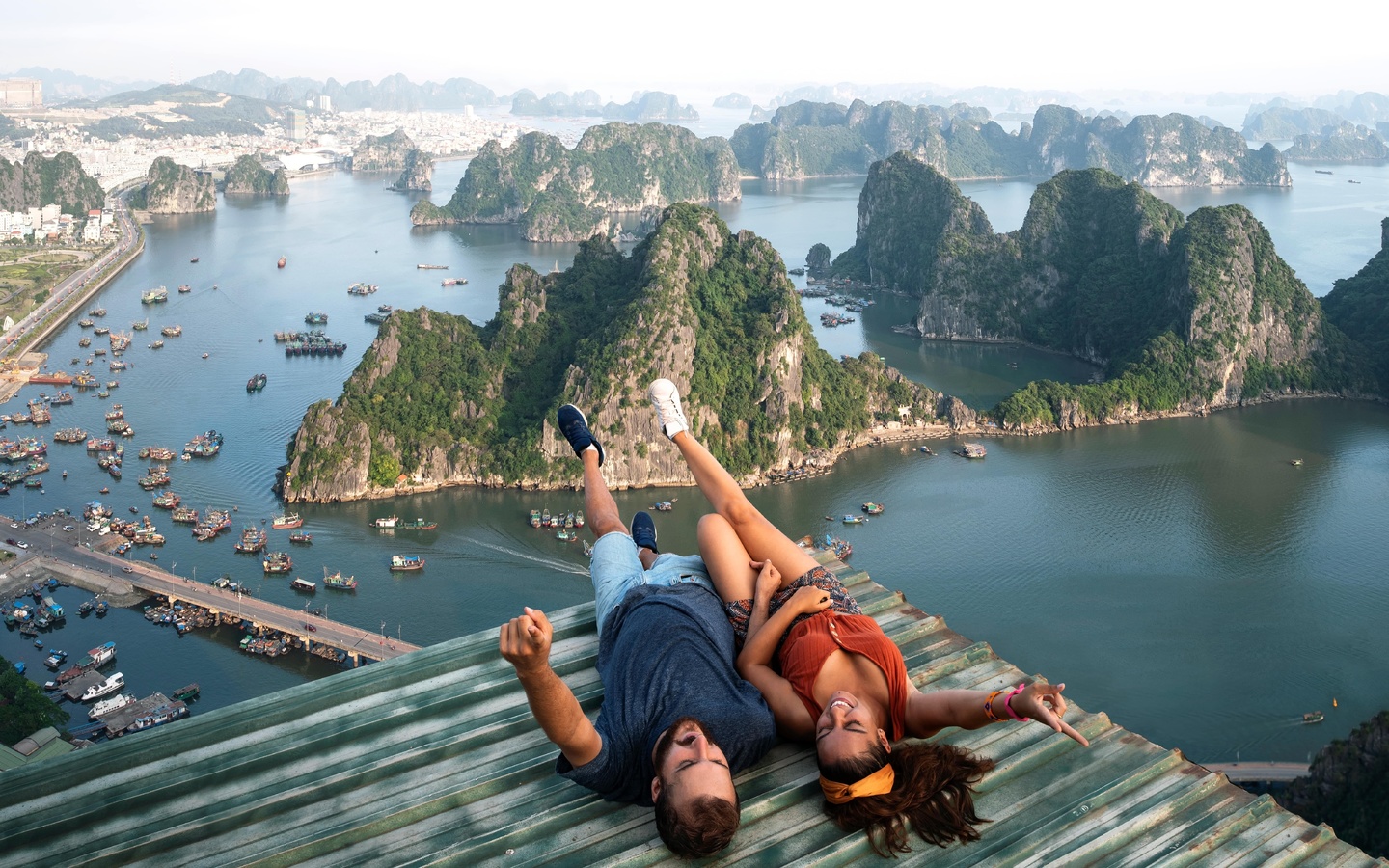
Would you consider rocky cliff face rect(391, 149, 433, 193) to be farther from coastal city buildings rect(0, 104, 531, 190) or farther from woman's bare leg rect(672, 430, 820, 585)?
woman's bare leg rect(672, 430, 820, 585)

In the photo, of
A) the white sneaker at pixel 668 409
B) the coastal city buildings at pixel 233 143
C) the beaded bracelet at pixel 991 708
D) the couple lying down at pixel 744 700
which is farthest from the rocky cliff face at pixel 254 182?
the beaded bracelet at pixel 991 708

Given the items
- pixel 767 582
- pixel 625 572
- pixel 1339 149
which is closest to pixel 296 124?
pixel 1339 149

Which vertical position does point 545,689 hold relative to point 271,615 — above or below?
above

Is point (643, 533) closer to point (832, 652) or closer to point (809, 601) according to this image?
point (809, 601)

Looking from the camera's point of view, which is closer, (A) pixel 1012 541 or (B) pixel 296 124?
(A) pixel 1012 541

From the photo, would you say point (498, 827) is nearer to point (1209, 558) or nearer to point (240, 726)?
point (240, 726)

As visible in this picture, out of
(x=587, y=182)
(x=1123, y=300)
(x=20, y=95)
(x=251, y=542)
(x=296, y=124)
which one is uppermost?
(x=20, y=95)

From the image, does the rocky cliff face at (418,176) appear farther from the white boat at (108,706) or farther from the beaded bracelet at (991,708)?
the beaded bracelet at (991,708)

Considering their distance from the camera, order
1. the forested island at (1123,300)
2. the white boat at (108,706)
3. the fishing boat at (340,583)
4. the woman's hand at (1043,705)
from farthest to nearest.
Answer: the forested island at (1123,300), the fishing boat at (340,583), the white boat at (108,706), the woman's hand at (1043,705)
